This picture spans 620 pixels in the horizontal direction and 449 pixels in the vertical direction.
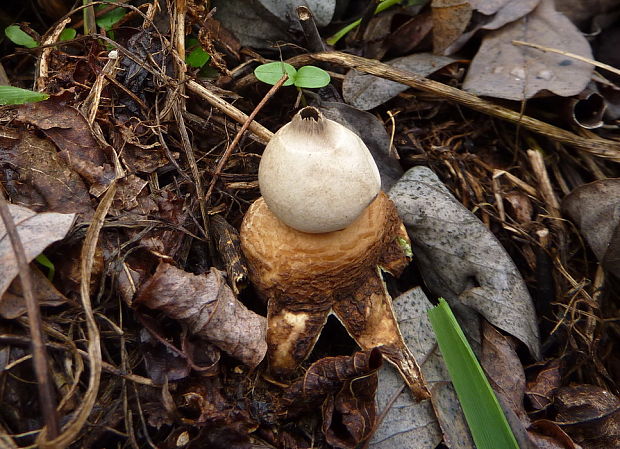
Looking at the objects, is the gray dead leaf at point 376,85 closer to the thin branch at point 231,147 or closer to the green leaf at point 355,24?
the green leaf at point 355,24

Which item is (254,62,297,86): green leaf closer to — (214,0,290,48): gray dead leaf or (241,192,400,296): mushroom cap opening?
(214,0,290,48): gray dead leaf

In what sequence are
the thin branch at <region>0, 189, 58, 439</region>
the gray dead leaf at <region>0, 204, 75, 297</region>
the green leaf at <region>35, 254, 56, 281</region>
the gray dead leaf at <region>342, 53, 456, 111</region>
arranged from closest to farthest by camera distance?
the thin branch at <region>0, 189, 58, 439</region> < the gray dead leaf at <region>0, 204, 75, 297</region> < the green leaf at <region>35, 254, 56, 281</region> < the gray dead leaf at <region>342, 53, 456, 111</region>

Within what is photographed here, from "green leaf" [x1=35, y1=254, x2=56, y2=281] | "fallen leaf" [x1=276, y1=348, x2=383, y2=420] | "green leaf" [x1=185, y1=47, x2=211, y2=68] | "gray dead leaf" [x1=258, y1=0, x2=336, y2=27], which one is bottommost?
"fallen leaf" [x1=276, y1=348, x2=383, y2=420]

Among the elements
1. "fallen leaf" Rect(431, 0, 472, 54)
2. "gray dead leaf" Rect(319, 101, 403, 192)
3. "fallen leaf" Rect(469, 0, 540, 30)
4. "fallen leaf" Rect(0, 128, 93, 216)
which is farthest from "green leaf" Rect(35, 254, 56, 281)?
"fallen leaf" Rect(469, 0, 540, 30)

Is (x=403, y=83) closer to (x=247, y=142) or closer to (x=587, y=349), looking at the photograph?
(x=247, y=142)

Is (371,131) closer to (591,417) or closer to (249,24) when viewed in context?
(249,24)

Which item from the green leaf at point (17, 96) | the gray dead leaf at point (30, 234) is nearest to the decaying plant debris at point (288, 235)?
the gray dead leaf at point (30, 234)
